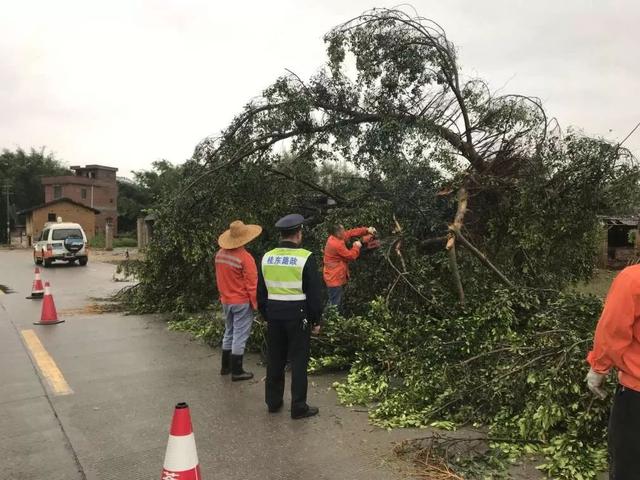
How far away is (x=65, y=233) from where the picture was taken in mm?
22141

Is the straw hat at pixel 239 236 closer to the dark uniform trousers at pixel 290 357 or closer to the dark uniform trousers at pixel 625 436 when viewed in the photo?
the dark uniform trousers at pixel 290 357

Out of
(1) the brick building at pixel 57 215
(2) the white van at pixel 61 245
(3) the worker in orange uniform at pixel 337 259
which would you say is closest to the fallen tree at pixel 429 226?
(3) the worker in orange uniform at pixel 337 259

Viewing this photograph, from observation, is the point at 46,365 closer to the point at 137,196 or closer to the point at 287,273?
the point at 287,273

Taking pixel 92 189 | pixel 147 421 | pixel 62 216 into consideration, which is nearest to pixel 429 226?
pixel 147 421

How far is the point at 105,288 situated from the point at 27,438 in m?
10.5

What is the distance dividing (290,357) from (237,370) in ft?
3.91

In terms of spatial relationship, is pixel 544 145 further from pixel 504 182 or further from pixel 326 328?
pixel 326 328

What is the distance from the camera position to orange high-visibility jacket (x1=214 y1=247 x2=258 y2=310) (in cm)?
557

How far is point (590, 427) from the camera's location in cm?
359

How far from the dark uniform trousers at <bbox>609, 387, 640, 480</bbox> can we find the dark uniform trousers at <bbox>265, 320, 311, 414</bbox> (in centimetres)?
249

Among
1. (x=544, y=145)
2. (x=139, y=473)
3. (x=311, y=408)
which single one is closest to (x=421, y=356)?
(x=311, y=408)

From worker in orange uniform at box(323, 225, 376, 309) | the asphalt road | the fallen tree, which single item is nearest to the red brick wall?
the fallen tree

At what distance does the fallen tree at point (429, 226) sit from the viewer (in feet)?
13.9

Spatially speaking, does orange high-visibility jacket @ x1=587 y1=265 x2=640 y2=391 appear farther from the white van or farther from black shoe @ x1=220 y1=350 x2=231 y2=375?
the white van
